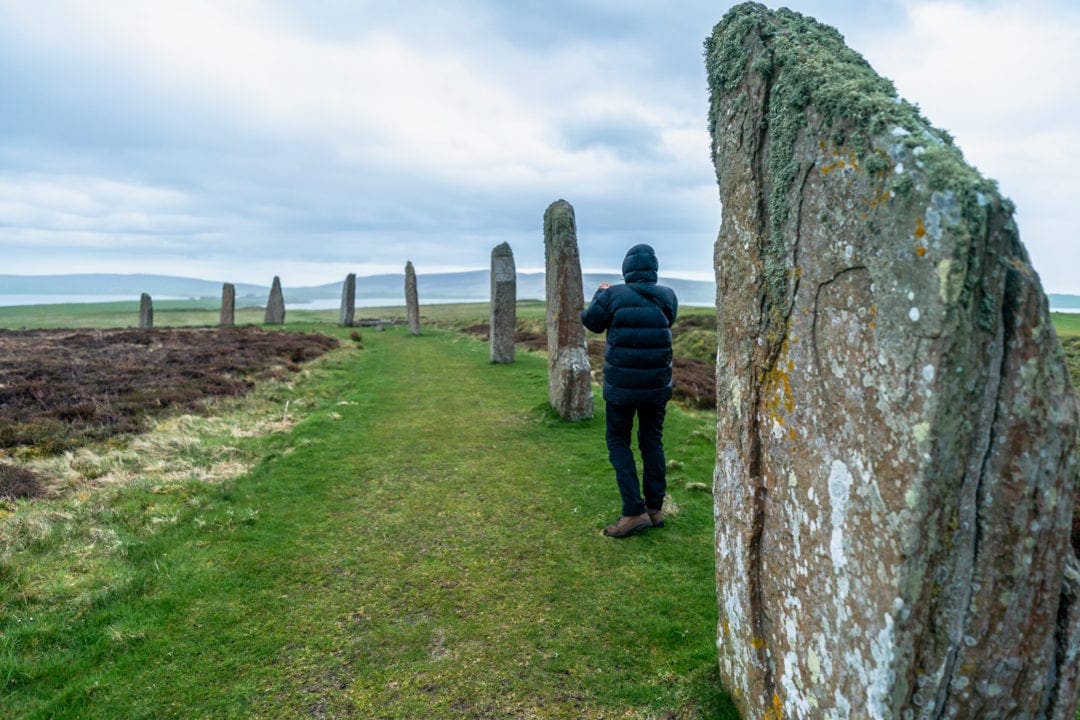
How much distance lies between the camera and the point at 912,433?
91.9 inches

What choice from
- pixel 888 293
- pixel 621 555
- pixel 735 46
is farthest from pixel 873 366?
pixel 621 555

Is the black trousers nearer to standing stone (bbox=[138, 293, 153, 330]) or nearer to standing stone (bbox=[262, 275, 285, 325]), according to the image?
standing stone (bbox=[262, 275, 285, 325])

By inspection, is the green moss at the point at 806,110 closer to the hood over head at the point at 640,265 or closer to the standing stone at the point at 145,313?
the hood over head at the point at 640,265

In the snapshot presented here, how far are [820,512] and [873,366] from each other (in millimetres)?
805

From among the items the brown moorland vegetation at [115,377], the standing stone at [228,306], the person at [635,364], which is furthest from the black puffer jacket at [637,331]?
the standing stone at [228,306]

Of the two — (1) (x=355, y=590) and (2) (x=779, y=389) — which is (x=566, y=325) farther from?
(2) (x=779, y=389)

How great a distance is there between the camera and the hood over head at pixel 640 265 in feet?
20.1

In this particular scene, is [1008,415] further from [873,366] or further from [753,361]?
[753,361]

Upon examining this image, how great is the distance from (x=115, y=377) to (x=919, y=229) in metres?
17.3

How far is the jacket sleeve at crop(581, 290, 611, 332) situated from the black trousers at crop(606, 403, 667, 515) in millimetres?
851

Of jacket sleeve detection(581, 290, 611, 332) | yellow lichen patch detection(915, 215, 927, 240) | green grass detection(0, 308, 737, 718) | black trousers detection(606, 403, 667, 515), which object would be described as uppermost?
yellow lichen patch detection(915, 215, 927, 240)

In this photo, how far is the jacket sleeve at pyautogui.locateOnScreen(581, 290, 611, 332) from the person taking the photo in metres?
6.13

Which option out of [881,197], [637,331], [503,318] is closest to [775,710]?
[881,197]

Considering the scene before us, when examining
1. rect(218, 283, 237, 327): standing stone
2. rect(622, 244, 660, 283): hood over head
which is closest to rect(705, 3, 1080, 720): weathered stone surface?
rect(622, 244, 660, 283): hood over head
